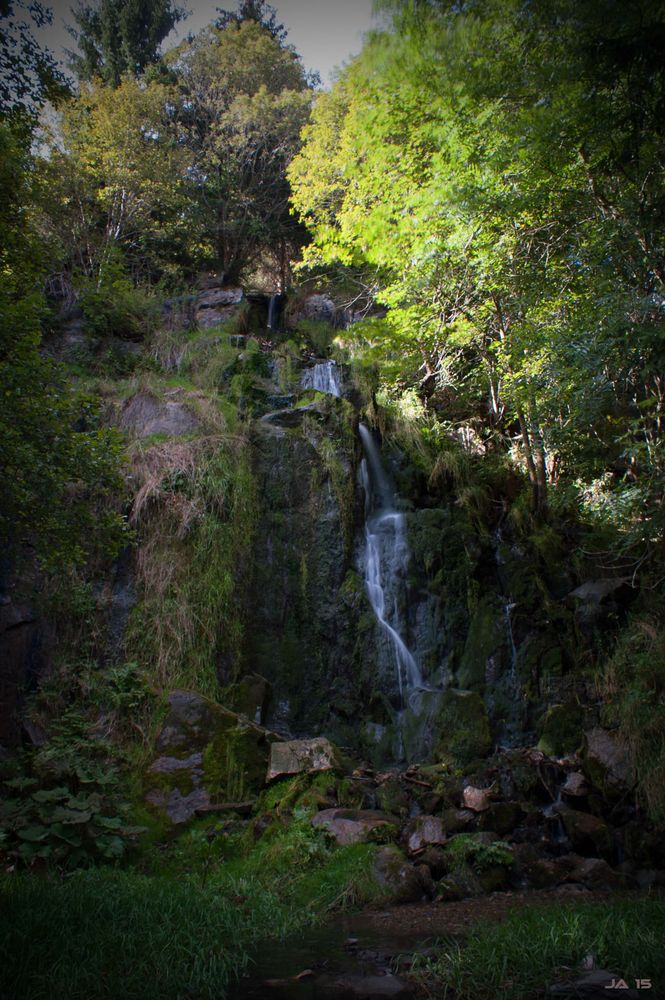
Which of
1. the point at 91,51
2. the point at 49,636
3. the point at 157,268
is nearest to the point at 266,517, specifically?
the point at 49,636

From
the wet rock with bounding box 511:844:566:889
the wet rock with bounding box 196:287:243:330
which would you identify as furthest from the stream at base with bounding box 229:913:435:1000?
the wet rock with bounding box 196:287:243:330

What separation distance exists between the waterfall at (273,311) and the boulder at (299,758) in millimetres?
13319

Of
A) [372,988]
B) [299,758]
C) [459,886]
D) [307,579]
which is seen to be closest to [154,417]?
[307,579]

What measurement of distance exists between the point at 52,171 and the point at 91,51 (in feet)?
34.1

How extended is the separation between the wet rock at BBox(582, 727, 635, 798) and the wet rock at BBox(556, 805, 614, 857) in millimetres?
485

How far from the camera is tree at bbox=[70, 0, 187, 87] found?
19484 mm

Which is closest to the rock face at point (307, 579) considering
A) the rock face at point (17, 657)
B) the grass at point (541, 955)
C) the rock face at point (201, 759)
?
the rock face at point (201, 759)

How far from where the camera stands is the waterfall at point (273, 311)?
17594mm

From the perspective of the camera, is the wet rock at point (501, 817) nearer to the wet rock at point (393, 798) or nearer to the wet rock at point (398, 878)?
the wet rock at point (393, 798)

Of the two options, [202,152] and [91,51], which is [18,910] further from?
[91,51]

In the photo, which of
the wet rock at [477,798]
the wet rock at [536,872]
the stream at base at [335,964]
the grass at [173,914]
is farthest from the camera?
the wet rock at [477,798]

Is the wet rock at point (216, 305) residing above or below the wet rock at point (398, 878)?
above

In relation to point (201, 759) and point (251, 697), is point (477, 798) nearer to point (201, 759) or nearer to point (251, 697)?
point (201, 759)

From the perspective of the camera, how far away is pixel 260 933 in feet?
13.5
